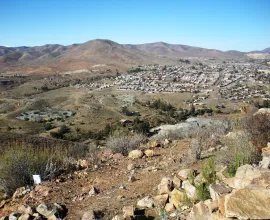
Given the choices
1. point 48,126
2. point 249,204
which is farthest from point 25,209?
point 48,126

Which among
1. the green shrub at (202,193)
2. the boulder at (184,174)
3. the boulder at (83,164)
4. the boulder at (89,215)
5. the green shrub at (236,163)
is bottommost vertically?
the boulder at (83,164)

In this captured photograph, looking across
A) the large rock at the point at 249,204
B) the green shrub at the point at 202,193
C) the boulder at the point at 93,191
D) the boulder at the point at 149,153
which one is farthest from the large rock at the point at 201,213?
the boulder at the point at 149,153

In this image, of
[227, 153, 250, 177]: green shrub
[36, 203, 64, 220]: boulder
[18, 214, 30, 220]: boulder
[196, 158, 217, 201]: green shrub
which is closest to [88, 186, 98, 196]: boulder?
[36, 203, 64, 220]: boulder

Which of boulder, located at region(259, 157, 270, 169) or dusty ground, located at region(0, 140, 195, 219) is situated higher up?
boulder, located at region(259, 157, 270, 169)

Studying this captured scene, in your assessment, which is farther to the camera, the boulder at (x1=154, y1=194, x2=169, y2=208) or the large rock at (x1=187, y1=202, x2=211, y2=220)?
the boulder at (x1=154, y1=194, x2=169, y2=208)

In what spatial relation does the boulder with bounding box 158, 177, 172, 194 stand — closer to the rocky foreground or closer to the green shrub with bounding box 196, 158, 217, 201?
the rocky foreground

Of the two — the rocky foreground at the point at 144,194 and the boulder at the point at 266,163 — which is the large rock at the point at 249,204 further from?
the boulder at the point at 266,163

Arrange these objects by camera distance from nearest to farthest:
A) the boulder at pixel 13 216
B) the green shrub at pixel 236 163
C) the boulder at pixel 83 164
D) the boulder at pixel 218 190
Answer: the boulder at pixel 218 190
the green shrub at pixel 236 163
the boulder at pixel 13 216
the boulder at pixel 83 164

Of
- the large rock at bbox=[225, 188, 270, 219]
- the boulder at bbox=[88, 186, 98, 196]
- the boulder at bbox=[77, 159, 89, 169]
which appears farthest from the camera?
the boulder at bbox=[77, 159, 89, 169]

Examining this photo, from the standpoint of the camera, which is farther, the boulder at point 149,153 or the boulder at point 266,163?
the boulder at point 149,153
